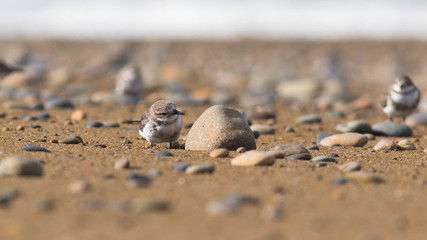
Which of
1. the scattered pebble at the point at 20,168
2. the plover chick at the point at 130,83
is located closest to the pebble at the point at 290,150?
the scattered pebble at the point at 20,168

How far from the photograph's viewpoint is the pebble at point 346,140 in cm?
869

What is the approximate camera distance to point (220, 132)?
7.37 metres

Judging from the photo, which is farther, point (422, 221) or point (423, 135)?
point (423, 135)

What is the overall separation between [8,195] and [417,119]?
978 centimetres

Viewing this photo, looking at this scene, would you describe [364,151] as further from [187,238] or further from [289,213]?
[187,238]

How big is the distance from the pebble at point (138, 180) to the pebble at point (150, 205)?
23.6 inches

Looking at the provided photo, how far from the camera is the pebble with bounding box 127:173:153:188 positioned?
5.07 meters

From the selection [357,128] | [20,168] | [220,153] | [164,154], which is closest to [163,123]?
[164,154]

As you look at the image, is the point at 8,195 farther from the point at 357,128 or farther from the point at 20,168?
the point at 357,128

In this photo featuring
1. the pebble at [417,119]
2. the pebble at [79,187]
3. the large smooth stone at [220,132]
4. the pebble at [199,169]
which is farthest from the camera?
the pebble at [417,119]

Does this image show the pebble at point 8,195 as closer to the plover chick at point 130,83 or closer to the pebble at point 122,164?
the pebble at point 122,164

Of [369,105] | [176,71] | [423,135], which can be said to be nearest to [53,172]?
[423,135]

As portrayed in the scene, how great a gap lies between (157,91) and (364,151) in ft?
34.5

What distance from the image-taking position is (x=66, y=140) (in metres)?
7.77
